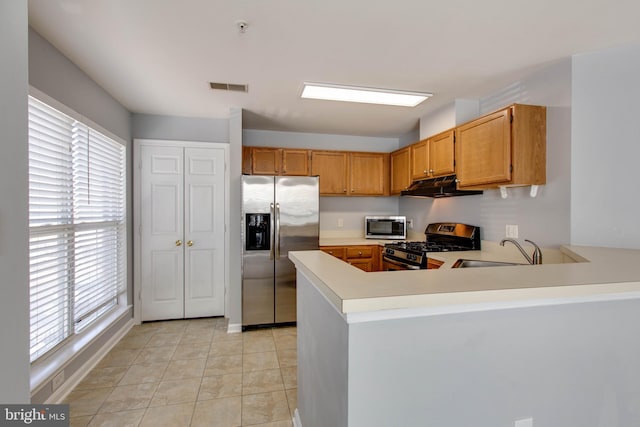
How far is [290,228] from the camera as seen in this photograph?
3.55 meters

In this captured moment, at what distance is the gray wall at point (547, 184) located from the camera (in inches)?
89.7

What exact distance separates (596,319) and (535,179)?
1.55 metres

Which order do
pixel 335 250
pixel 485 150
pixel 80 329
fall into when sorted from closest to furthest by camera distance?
pixel 80 329 < pixel 485 150 < pixel 335 250

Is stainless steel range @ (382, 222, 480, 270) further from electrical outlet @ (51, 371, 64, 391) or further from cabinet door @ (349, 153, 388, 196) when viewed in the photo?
electrical outlet @ (51, 371, 64, 391)

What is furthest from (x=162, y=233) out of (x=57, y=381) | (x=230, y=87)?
(x=230, y=87)

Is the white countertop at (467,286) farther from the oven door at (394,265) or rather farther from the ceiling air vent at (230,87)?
the ceiling air vent at (230,87)

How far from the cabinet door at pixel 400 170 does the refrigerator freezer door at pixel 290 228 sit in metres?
1.30

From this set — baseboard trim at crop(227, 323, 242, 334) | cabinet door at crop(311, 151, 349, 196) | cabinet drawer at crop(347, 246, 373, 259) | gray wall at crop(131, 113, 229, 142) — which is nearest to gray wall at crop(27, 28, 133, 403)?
gray wall at crop(131, 113, 229, 142)

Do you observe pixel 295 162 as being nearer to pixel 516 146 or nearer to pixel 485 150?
pixel 485 150

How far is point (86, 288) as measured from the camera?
258 cm

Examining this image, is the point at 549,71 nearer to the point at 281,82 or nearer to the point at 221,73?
the point at 281,82

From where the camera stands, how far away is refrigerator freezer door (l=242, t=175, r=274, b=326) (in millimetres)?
3439

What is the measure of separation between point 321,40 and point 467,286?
1.80 m

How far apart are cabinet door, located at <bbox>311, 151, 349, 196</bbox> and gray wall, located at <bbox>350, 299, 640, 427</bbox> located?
335 cm
